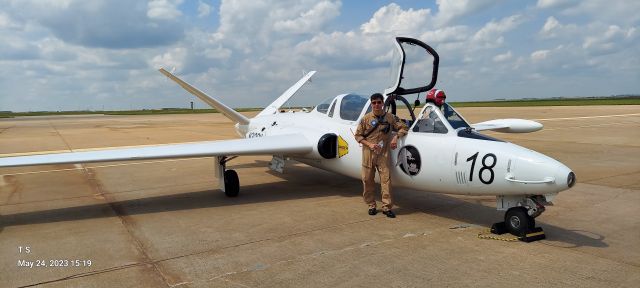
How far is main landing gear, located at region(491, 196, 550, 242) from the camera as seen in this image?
5.55 metres

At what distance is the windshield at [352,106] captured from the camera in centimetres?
809

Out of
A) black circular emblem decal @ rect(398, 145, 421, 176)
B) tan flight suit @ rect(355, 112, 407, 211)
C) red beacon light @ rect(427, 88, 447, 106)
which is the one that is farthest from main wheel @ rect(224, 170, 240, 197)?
red beacon light @ rect(427, 88, 447, 106)

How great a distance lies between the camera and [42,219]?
→ 281 inches

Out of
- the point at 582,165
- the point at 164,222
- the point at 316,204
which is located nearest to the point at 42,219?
the point at 164,222

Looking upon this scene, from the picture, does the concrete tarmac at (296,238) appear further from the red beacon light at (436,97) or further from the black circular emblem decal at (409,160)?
the red beacon light at (436,97)

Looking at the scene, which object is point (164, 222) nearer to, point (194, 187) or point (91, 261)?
point (91, 261)

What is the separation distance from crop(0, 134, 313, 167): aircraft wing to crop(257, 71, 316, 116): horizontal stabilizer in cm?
480

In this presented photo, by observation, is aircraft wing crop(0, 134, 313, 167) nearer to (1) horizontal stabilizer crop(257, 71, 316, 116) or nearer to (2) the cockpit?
(2) the cockpit

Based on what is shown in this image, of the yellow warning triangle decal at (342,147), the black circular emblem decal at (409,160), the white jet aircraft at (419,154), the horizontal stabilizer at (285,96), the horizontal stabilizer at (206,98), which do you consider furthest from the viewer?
the horizontal stabilizer at (285,96)

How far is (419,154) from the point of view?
21.3 feet

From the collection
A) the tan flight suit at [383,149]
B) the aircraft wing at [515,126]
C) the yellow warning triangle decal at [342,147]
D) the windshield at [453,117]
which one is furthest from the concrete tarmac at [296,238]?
the aircraft wing at [515,126]

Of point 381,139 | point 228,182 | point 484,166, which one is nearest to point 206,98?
point 228,182

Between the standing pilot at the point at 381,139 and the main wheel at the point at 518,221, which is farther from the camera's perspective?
the standing pilot at the point at 381,139

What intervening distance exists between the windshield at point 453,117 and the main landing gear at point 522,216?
1.20 m
